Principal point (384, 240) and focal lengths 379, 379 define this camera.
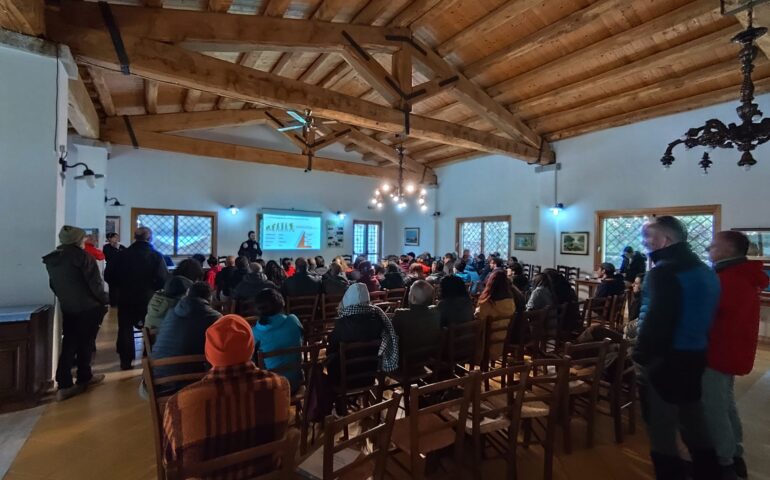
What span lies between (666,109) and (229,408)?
24.8 ft

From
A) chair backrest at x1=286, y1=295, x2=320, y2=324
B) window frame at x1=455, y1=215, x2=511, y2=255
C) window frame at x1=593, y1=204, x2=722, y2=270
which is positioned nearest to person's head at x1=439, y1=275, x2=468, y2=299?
chair backrest at x1=286, y1=295, x2=320, y2=324

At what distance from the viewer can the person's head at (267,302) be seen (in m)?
2.41

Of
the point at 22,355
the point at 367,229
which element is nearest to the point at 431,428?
the point at 22,355

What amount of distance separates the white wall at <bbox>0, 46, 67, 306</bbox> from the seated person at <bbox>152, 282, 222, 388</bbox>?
5.54ft

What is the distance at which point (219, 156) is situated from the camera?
27.7ft

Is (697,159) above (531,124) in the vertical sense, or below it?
below

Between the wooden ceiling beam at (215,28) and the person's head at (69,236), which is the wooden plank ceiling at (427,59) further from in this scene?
the person's head at (69,236)

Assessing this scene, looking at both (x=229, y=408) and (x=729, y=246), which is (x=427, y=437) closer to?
(x=229, y=408)

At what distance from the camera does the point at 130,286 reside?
3816 millimetres

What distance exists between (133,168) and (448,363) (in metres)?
7.70

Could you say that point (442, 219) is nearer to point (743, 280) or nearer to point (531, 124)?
point (531, 124)

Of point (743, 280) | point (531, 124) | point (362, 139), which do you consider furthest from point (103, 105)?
point (743, 280)

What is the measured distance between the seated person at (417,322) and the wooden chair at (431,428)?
64cm

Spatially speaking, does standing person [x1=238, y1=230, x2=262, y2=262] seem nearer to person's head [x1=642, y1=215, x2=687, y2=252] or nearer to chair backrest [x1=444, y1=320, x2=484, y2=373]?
chair backrest [x1=444, y1=320, x2=484, y2=373]
